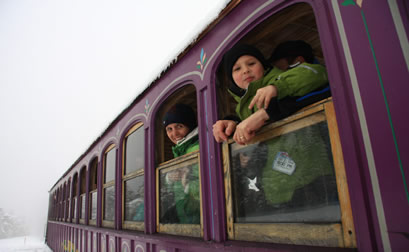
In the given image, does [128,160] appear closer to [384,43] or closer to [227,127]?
[227,127]

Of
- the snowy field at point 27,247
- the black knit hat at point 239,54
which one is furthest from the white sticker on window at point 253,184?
the snowy field at point 27,247

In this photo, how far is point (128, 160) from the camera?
3.46m

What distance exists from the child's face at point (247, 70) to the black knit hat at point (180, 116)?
1.00m

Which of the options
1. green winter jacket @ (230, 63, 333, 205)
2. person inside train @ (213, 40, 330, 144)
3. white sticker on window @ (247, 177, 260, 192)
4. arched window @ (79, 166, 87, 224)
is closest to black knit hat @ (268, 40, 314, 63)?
person inside train @ (213, 40, 330, 144)

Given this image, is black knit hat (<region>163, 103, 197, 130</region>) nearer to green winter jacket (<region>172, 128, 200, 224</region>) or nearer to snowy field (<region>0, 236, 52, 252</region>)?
green winter jacket (<region>172, 128, 200, 224</region>)

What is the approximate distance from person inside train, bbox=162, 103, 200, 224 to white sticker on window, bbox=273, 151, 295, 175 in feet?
2.57

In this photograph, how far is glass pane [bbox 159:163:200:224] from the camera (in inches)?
81.9

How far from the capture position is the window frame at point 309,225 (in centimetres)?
109

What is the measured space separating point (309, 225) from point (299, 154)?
1.08ft

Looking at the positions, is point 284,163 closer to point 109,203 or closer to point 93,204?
point 109,203

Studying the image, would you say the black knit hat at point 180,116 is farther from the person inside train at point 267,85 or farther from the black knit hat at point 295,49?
the black knit hat at point 295,49

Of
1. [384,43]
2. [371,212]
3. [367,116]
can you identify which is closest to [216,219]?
[371,212]

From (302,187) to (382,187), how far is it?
0.40 m

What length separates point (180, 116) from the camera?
258cm
